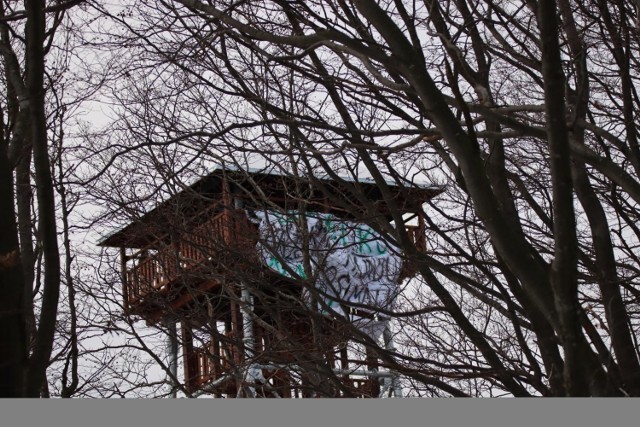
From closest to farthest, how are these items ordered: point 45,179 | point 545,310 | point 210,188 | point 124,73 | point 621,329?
1. point 45,179
2. point 545,310
3. point 621,329
4. point 124,73
5. point 210,188

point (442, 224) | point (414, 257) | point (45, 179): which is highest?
point (442, 224)

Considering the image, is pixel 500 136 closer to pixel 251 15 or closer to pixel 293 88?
pixel 251 15

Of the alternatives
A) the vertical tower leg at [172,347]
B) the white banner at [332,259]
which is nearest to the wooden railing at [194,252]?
the white banner at [332,259]

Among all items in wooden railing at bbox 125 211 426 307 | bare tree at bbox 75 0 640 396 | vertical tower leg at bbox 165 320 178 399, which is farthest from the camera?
vertical tower leg at bbox 165 320 178 399

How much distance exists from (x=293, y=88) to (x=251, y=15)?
3.87 feet

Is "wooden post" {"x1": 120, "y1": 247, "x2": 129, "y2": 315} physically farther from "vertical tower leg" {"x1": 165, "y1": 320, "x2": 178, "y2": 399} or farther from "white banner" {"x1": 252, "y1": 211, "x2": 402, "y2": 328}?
"white banner" {"x1": 252, "y1": 211, "x2": 402, "y2": 328}

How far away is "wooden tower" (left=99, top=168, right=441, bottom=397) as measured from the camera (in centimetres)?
739

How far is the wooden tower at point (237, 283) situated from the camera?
7387 mm

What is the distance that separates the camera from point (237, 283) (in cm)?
906

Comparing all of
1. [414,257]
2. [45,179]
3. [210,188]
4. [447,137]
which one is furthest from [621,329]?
[210,188]

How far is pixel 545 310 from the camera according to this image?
3354mm

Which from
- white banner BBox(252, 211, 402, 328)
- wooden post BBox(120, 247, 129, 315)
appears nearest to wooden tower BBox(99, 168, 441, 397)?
wooden post BBox(120, 247, 129, 315)

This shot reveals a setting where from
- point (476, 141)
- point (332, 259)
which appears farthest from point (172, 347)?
point (476, 141)

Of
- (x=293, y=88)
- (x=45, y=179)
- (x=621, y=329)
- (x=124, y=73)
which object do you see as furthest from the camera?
(x=293, y=88)
